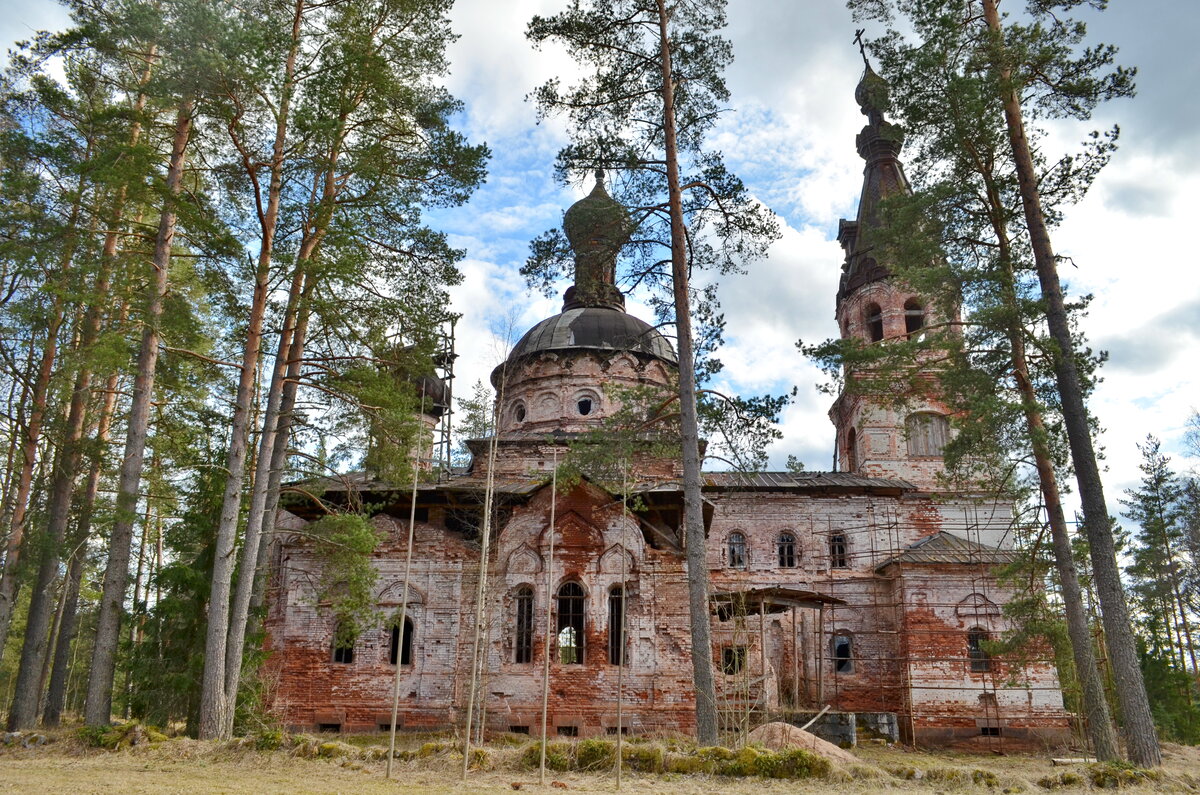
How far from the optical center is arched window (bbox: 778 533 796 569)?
21.6 m

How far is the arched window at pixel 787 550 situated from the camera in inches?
851

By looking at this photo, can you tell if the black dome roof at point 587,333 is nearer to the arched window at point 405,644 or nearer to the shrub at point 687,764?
the arched window at point 405,644

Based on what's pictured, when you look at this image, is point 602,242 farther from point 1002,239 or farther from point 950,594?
A: point 950,594

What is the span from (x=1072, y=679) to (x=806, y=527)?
296 inches

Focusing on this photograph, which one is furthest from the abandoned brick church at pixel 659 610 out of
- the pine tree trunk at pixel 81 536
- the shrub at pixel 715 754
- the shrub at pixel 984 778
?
the shrub at pixel 715 754

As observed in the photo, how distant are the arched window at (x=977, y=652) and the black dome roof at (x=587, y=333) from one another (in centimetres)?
1102

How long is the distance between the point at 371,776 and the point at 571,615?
8.76 m

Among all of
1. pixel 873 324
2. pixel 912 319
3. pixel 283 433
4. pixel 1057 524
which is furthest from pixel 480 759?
pixel 912 319

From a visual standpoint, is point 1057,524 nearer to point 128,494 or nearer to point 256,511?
point 256,511

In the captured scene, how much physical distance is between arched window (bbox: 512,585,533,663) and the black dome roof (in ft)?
31.3

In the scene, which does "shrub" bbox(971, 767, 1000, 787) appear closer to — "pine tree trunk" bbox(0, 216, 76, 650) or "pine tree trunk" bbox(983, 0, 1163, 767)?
"pine tree trunk" bbox(983, 0, 1163, 767)

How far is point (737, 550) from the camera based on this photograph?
21.9 metres

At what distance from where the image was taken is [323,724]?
1683cm

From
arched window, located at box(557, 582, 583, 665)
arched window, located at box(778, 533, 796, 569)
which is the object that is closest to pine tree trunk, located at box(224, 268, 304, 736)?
arched window, located at box(557, 582, 583, 665)
